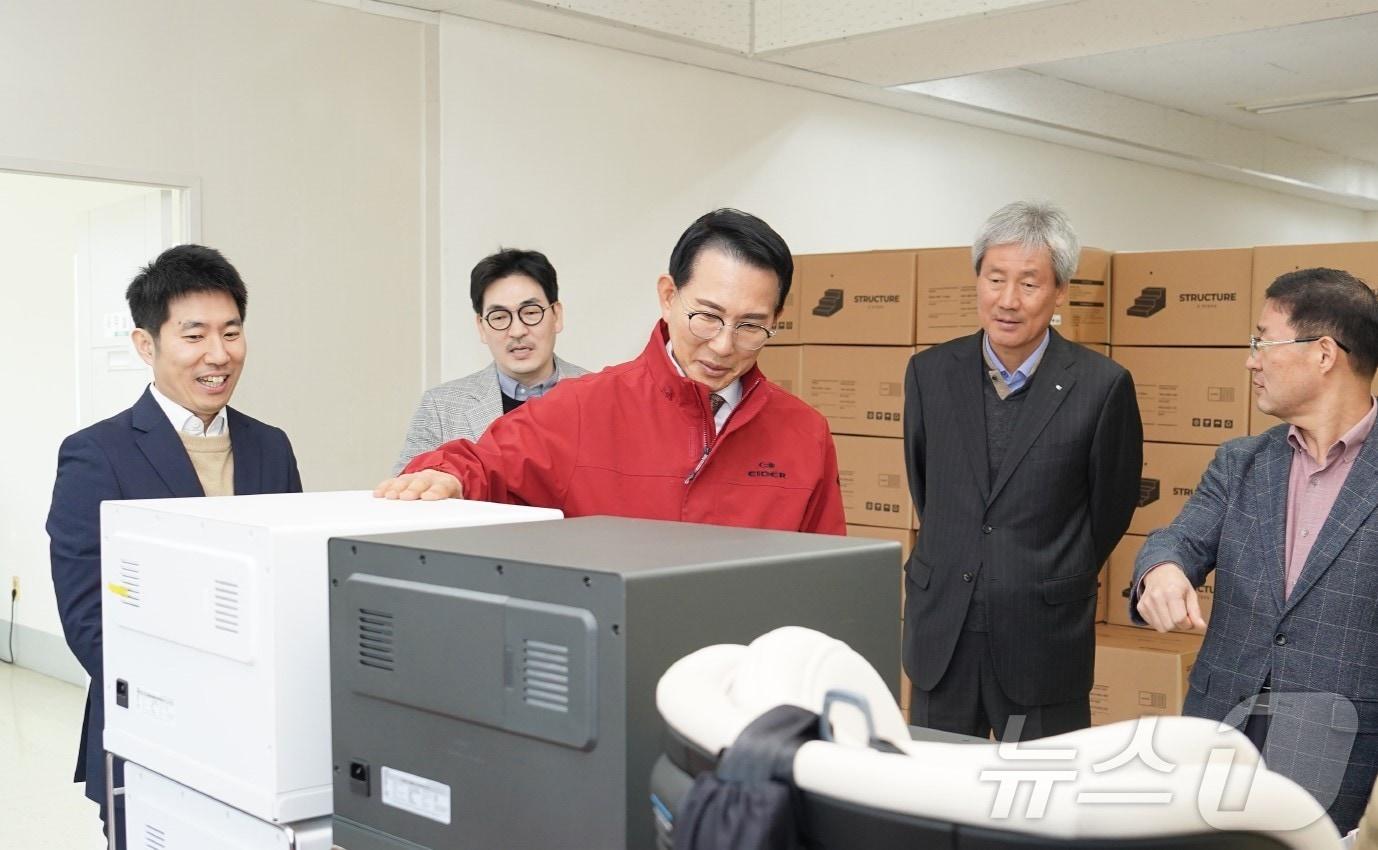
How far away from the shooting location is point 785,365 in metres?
4.50

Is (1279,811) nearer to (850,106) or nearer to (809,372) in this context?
(809,372)

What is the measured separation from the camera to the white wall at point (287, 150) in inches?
136

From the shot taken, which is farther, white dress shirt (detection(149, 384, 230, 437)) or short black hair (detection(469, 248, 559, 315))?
short black hair (detection(469, 248, 559, 315))

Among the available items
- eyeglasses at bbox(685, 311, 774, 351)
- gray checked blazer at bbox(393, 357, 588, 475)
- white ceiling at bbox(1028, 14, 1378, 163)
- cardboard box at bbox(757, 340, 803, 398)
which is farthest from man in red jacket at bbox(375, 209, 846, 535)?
white ceiling at bbox(1028, 14, 1378, 163)

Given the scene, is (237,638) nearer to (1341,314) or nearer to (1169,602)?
(1169,602)

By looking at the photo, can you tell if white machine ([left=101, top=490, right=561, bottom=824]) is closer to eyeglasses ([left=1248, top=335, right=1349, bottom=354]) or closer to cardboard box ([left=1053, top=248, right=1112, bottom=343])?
eyeglasses ([left=1248, top=335, right=1349, bottom=354])

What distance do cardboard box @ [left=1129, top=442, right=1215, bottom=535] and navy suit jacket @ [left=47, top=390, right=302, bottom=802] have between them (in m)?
2.76

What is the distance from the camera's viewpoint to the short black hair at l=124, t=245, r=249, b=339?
2.03 m

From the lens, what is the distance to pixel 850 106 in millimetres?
5680

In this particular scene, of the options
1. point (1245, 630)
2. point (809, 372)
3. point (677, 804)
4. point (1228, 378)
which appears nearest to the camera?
point (677, 804)

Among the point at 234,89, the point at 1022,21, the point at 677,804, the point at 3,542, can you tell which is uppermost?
the point at 1022,21

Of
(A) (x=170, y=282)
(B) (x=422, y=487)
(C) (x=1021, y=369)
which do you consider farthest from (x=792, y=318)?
(B) (x=422, y=487)

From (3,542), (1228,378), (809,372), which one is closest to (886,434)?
(809,372)

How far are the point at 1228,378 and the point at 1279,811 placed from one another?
11.3ft
